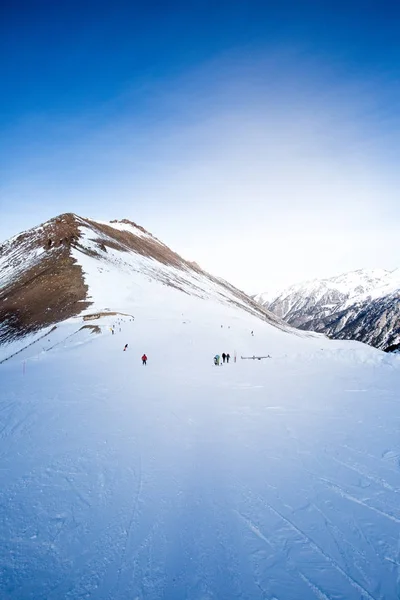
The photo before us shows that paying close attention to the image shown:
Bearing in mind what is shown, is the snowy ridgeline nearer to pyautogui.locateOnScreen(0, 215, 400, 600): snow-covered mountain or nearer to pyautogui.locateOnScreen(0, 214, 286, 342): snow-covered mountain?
pyautogui.locateOnScreen(0, 215, 400, 600): snow-covered mountain

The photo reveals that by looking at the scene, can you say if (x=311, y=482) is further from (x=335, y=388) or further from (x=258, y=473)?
(x=335, y=388)

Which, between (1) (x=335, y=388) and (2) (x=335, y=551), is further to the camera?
(1) (x=335, y=388)

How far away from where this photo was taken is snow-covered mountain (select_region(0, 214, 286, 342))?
178 ft

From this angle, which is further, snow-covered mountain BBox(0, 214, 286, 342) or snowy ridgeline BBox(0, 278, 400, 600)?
snow-covered mountain BBox(0, 214, 286, 342)

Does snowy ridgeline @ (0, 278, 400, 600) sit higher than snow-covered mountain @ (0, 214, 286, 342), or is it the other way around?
snow-covered mountain @ (0, 214, 286, 342)

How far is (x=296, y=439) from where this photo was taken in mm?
11391

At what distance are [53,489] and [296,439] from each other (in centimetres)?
762

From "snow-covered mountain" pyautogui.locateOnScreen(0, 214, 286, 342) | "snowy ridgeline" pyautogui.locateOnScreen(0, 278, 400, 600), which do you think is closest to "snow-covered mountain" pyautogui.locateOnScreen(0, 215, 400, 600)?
"snowy ridgeline" pyautogui.locateOnScreen(0, 278, 400, 600)

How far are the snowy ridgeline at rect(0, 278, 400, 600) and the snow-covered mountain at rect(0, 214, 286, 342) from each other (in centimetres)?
3828

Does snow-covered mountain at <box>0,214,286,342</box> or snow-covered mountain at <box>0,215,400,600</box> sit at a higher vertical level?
snow-covered mountain at <box>0,214,286,342</box>

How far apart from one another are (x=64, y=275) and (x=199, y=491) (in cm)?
6483

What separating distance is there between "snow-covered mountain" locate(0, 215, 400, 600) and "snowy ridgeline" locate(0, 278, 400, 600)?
35 mm

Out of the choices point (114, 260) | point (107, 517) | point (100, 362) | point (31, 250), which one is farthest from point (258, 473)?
point (31, 250)

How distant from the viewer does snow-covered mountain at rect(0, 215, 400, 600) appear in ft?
18.7
